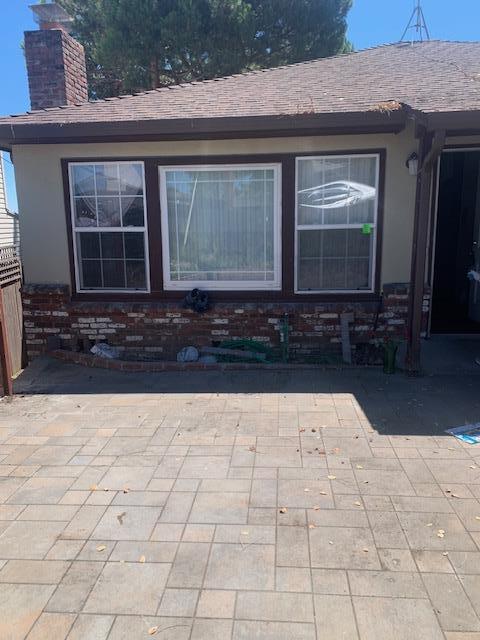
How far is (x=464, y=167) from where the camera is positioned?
8094 mm

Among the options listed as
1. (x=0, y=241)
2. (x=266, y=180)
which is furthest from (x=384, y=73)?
(x=0, y=241)

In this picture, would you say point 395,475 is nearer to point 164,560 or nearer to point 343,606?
point 343,606

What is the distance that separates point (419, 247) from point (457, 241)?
324cm

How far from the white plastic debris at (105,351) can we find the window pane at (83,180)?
2.00 m

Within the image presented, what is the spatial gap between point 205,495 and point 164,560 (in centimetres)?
68

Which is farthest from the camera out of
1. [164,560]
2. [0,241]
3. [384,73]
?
[0,241]

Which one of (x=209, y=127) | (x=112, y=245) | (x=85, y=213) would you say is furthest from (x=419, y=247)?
(x=85, y=213)

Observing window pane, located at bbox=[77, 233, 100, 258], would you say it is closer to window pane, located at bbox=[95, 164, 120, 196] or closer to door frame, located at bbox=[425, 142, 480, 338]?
window pane, located at bbox=[95, 164, 120, 196]

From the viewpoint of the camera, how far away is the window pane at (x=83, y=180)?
6.60 meters

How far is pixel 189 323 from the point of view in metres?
6.70

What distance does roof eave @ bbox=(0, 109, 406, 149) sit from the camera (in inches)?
220

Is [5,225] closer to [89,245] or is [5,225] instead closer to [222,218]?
[89,245]

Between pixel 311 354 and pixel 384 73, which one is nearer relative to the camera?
pixel 311 354

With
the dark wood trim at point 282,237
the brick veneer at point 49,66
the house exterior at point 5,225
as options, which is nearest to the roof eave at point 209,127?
the dark wood trim at point 282,237
